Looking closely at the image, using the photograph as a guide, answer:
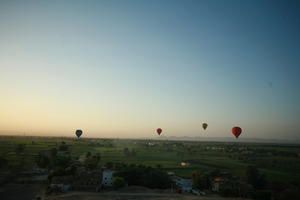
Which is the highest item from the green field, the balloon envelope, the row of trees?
the balloon envelope

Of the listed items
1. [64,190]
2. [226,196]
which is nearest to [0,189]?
[64,190]

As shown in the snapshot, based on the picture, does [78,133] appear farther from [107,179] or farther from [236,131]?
[236,131]

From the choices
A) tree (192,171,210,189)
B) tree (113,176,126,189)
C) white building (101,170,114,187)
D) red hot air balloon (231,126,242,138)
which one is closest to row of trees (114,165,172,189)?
white building (101,170,114,187)

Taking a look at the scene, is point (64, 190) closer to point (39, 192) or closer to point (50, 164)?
point (39, 192)

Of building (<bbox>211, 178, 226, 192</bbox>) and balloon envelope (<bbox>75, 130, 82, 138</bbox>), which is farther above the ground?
balloon envelope (<bbox>75, 130, 82, 138</bbox>)

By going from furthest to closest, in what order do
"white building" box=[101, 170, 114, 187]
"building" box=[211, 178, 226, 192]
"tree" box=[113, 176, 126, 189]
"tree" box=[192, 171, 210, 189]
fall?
1. "tree" box=[192, 171, 210, 189]
2. "building" box=[211, 178, 226, 192]
3. "white building" box=[101, 170, 114, 187]
4. "tree" box=[113, 176, 126, 189]

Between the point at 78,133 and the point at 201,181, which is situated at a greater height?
the point at 78,133

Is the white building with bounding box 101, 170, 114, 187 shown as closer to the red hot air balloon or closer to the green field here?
the green field

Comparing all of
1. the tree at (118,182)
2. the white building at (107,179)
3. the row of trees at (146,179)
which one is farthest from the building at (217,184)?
the white building at (107,179)

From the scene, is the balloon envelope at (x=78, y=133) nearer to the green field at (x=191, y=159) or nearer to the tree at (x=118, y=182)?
→ the green field at (x=191, y=159)

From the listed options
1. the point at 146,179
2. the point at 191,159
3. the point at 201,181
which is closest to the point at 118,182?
the point at 146,179

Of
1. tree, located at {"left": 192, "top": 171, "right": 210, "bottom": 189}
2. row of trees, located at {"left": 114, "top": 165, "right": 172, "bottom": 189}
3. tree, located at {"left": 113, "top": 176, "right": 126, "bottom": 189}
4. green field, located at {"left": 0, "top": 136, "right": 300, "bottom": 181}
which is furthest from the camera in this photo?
green field, located at {"left": 0, "top": 136, "right": 300, "bottom": 181}

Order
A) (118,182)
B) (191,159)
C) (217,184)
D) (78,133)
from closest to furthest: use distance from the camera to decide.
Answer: (118,182)
(217,184)
(78,133)
(191,159)
